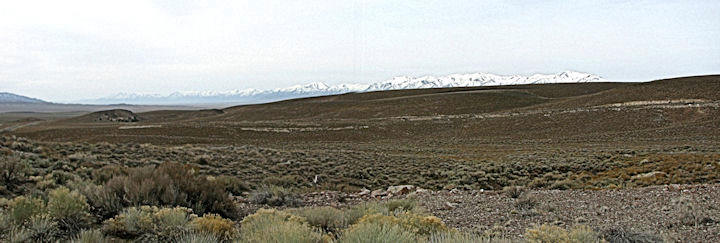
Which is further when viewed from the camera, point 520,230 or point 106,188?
point 106,188

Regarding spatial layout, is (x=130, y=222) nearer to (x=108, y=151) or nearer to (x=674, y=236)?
(x=674, y=236)

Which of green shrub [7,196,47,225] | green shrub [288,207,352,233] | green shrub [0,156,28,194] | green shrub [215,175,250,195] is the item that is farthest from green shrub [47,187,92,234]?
green shrub [215,175,250,195]

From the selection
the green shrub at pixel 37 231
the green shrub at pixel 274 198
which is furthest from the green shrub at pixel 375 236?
the green shrub at pixel 274 198

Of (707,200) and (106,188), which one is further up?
(106,188)

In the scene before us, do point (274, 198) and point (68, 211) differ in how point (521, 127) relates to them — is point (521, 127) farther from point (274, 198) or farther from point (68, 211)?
point (68, 211)

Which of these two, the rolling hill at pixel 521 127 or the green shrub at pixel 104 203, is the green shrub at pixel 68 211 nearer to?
the green shrub at pixel 104 203

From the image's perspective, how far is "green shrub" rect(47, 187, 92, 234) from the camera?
207 inches

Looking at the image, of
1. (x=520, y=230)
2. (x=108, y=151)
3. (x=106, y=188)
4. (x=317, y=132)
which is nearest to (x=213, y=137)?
(x=317, y=132)

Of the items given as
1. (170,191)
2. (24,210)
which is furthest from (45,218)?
(170,191)

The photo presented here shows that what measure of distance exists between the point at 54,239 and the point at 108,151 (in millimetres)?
14323

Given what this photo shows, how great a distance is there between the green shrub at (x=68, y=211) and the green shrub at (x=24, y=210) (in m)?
0.11

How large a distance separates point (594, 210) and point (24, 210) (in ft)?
29.2

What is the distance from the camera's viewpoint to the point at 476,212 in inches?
302

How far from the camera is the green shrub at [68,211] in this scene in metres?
5.27
